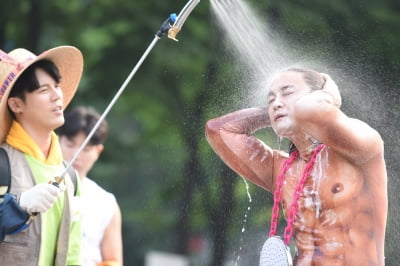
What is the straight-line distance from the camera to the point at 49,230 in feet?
16.9

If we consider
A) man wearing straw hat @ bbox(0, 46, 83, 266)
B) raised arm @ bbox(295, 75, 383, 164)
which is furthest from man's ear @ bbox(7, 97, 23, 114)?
raised arm @ bbox(295, 75, 383, 164)

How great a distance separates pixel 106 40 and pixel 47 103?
5429mm

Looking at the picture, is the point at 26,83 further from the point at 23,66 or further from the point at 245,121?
the point at 245,121

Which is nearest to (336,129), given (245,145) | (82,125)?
(245,145)

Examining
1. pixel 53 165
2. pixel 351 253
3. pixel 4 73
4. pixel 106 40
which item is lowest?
pixel 351 253

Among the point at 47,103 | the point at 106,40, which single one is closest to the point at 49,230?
the point at 47,103

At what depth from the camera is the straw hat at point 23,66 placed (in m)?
5.27

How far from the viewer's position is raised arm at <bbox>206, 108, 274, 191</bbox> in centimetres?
507

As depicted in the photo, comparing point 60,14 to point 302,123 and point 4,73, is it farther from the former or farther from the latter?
point 302,123

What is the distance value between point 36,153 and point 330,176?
147 cm

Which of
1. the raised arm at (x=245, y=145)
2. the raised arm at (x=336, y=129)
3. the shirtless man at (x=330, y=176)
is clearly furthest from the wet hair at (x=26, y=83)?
the raised arm at (x=336, y=129)

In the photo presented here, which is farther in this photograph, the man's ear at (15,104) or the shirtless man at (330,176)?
the man's ear at (15,104)

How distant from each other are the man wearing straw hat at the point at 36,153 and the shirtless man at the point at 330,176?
3.64ft

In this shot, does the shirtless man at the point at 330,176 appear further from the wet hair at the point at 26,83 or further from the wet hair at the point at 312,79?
the wet hair at the point at 26,83
